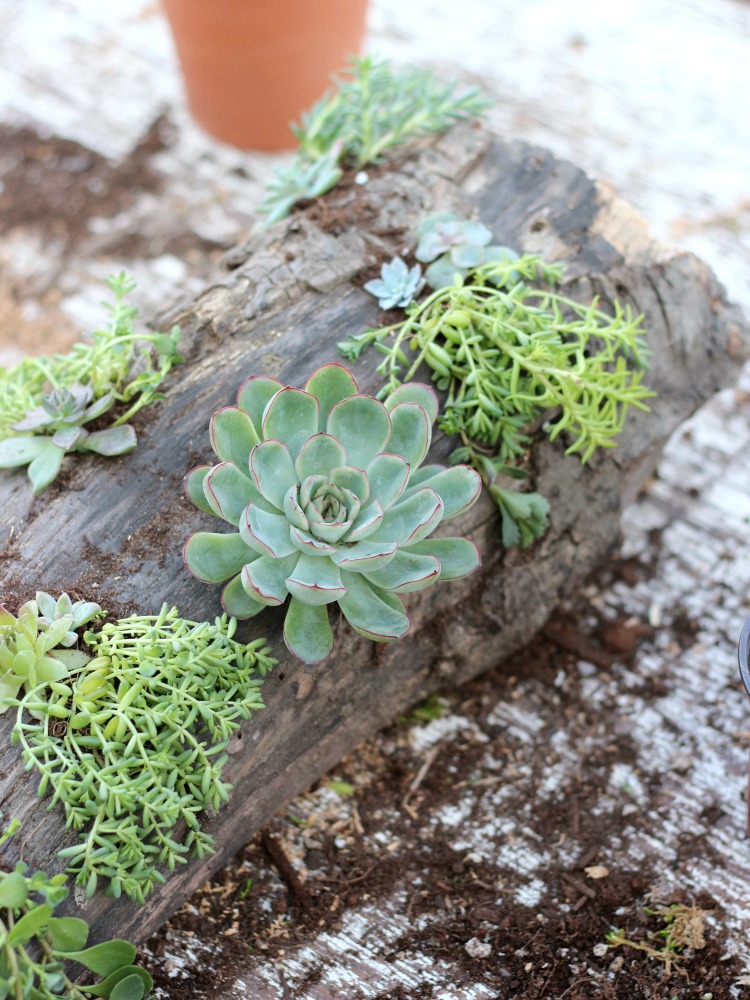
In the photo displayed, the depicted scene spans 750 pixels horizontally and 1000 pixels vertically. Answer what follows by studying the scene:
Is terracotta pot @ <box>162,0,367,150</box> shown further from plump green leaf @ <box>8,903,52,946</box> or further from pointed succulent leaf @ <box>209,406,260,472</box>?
plump green leaf @ <box>8,903,52,946</box>

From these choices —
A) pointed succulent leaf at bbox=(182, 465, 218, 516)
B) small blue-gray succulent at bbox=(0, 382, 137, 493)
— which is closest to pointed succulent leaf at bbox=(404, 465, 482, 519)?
pointed succulent leaf at bbox=(182, 465, 218, 516)

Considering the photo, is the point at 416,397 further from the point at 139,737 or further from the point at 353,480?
the point at 139,737

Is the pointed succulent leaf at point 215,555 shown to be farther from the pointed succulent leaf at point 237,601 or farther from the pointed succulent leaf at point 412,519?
the pointed succulent leaf at point 412,519

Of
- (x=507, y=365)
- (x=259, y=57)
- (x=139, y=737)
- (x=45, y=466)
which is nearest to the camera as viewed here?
(x=139, y=737)

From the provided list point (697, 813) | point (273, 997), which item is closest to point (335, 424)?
point (273, 997)

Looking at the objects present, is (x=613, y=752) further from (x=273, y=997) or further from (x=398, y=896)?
(x=273, y=997)

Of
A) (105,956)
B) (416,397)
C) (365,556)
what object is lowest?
(105,956)

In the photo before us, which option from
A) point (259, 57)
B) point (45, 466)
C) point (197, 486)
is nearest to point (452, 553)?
point (197, 486)
